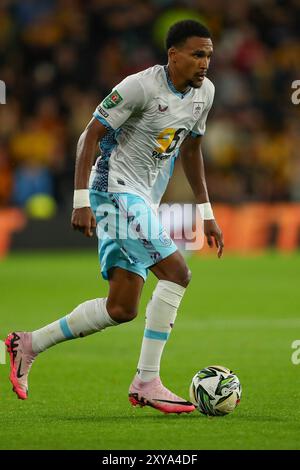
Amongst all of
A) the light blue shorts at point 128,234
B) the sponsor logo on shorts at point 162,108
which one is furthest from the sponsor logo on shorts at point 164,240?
the sponsor logo on shorts at point 162,108

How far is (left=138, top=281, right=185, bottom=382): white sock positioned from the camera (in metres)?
6.40

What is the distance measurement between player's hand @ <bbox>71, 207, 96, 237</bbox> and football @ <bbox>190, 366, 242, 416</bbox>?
1.04 meters

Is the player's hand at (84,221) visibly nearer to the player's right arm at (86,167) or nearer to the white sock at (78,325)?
the player's right arm at (86,167)

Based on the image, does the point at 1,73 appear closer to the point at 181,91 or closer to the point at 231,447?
the point at 181,91

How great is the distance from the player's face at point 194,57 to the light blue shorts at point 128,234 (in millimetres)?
758

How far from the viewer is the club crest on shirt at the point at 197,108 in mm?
6820

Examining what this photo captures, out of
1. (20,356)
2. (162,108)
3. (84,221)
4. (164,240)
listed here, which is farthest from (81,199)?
(20,356)

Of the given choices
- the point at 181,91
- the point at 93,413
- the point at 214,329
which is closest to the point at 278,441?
the point at 93,413

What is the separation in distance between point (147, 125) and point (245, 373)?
214 centimetres

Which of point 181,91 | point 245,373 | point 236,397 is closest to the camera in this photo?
point 236,397

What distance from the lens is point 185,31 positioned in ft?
21.6

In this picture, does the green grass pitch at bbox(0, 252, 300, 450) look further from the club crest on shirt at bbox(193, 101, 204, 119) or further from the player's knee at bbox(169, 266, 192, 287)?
the club crest on shirt at bbox(193, 101, 204, 119)

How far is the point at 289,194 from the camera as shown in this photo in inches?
752
